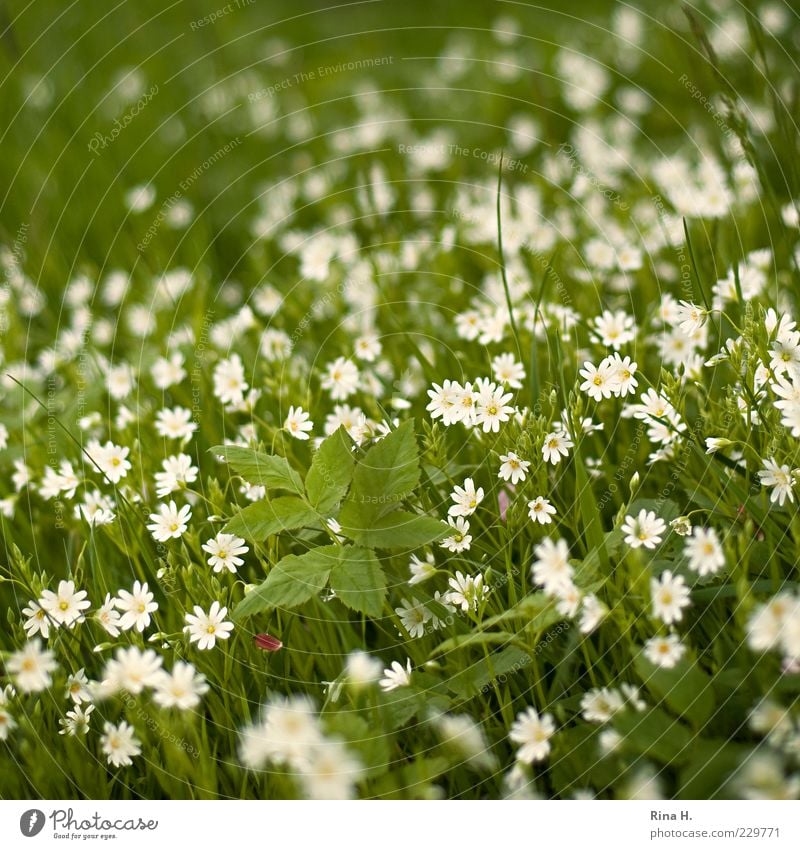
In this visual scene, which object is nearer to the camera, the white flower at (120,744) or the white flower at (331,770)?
the white flower at (331,770)

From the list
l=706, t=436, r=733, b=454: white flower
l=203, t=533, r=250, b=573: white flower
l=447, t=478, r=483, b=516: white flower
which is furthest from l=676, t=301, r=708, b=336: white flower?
l=203, t=533, r=250, b=573: white flower

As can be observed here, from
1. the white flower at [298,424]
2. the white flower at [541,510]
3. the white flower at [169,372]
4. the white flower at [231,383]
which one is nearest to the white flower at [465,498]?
the white flower at [541,510]

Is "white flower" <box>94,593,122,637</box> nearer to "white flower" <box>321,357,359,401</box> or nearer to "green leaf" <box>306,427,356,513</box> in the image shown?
"green leaf" <box>306,427,356,513</box>

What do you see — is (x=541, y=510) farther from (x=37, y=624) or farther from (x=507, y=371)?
(x=37, y=624)

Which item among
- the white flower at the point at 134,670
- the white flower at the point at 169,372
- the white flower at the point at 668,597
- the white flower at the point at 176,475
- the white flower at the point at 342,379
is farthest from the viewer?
the white flower at the point at 169,372

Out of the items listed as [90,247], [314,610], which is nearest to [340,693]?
[314,610]

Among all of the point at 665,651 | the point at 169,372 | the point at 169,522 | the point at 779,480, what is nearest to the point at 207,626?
the point at 169,522

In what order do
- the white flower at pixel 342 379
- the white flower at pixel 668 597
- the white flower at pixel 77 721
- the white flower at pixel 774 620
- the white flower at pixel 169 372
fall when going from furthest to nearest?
the white flower at pixel 169 372 → the white flower at pixel 342 379 → the white flower at pixel 77 721 → the white flower at pixel 668 597 → the white flower at pixel 774 620

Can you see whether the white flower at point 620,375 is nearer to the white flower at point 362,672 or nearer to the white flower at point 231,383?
the white flower at point 362,672
